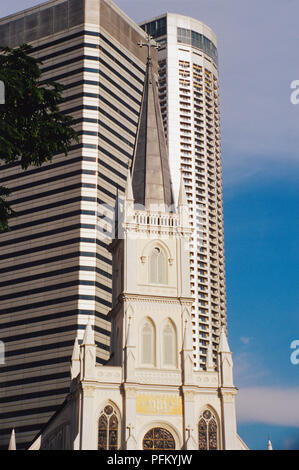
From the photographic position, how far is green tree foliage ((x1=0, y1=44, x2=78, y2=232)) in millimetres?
32969

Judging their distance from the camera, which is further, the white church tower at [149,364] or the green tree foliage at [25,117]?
the white church tower at [149,364]

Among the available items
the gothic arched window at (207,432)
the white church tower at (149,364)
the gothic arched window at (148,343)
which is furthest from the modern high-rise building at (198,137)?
Result: the gothic arched window at (207,432)

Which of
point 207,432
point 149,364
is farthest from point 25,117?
point 207,432

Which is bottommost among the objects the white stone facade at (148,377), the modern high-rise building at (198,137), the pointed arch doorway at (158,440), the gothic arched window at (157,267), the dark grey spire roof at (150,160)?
the pointed arch doorway at (158,440)

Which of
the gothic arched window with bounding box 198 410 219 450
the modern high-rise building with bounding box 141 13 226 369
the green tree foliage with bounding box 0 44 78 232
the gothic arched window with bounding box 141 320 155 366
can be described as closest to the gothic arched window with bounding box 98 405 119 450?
the gothic arched window with bounding box 141 320 155 366

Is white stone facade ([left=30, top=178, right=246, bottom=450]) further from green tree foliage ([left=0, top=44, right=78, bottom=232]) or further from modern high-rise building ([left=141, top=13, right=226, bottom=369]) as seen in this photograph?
modern high-rise building ([left=141, top=13, right=226, bottom=369])

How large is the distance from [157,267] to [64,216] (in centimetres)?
7843

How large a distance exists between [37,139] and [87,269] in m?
101

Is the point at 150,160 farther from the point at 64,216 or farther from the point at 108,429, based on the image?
the point at 64,216

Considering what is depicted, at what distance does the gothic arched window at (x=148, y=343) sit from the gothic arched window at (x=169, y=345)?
0.90 metres

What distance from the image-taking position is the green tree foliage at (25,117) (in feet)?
108

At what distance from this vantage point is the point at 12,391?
135m

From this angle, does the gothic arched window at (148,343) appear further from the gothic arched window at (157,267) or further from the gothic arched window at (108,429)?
the gothic arched window at (108,429)

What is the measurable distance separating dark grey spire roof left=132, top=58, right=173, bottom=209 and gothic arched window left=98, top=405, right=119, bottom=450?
18060mm
